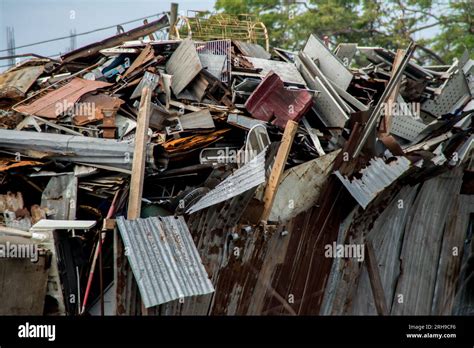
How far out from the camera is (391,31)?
25.2 meters

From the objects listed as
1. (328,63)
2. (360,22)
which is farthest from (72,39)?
(360,22)

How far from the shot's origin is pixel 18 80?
10711 mm

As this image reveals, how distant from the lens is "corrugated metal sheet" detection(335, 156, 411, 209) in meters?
8.65

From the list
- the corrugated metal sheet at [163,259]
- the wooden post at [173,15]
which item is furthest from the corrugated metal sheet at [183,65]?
the corrugated metal sheet at [163,259]

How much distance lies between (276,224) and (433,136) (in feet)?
10.6

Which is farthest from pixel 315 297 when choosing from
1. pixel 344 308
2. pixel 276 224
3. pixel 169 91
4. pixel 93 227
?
pixel 169 91

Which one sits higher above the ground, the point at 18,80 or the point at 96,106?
the point at 96,106

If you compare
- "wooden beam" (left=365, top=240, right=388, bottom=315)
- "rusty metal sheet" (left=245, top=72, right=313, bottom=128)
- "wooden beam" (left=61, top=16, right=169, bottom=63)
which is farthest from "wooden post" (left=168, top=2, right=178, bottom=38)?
"wooden beam" (left=365, top=240, right=388, bottom=315)

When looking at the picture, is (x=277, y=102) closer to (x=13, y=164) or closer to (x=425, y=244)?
(x=425, y=244)

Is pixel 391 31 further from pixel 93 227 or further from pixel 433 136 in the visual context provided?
pixel 93 227

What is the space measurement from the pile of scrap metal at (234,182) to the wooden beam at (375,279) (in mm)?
26

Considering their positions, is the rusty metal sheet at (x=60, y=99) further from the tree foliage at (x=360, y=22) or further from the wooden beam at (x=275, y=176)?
the tree foliage at (x=360, y=22)

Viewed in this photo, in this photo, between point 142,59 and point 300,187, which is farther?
point 142,59

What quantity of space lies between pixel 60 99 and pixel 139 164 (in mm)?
2357
